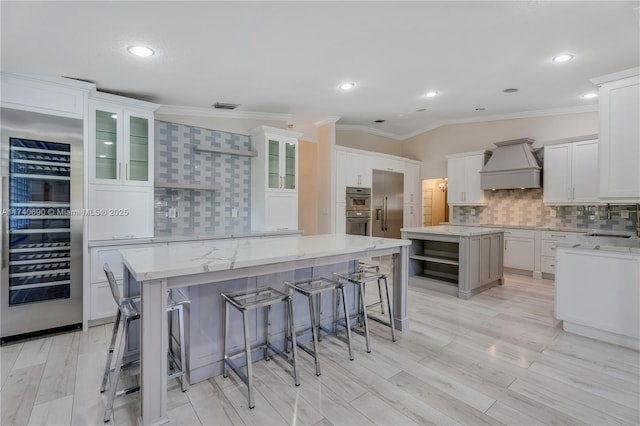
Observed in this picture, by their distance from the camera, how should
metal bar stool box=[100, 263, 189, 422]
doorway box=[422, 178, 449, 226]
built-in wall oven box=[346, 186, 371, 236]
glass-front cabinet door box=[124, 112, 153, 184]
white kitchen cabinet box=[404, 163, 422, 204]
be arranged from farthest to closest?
doorway box=[422, 178, 449, 226], white kitchen cabinet box=[404, 163, 422, 204], built-in wall oven box=[346, 186, 371, 236], glass-front cabinet door box=[124, 112, 153, 184], metal bar stool box=[100, 263, 189, 422]

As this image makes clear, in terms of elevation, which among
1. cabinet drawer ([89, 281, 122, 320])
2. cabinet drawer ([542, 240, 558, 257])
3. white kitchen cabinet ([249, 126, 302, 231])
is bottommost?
cabinet drawer ([89, 281, 122, 320])

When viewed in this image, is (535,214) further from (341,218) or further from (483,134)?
(341,218)

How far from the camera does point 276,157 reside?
15.3 ft

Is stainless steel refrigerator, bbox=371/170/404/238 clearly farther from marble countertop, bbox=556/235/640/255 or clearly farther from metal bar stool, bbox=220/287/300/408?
metal bar stool, bbox=220/287/300/408

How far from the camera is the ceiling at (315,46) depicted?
226 cm

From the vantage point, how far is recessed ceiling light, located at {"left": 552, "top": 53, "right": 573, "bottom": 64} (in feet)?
10.4

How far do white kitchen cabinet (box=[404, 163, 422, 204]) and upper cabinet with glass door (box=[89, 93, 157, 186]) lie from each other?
5.10 m

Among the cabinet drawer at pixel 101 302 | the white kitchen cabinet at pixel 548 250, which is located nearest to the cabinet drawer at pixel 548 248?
the white kitchen cabinet at pixel 548 250

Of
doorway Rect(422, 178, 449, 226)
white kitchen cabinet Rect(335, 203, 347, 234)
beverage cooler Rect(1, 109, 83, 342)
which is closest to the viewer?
beverage cooler Rect(1, 109, 83, 342)

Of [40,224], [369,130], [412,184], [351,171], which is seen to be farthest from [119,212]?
[412,184]

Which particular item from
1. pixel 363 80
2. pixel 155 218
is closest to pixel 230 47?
pixel 363 80

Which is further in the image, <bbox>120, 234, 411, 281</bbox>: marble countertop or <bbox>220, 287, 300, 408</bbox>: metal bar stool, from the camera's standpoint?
<bbox>220, 287, 300, 408</bbox>: metal bar stool

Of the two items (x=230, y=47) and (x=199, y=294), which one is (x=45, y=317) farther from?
(x=230, y=47)

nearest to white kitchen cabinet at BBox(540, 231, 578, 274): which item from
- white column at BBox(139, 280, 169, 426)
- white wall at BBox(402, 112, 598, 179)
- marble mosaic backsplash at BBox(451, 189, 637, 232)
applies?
marble mosaic backsplash at BBox(451, 189, 637, 232)
